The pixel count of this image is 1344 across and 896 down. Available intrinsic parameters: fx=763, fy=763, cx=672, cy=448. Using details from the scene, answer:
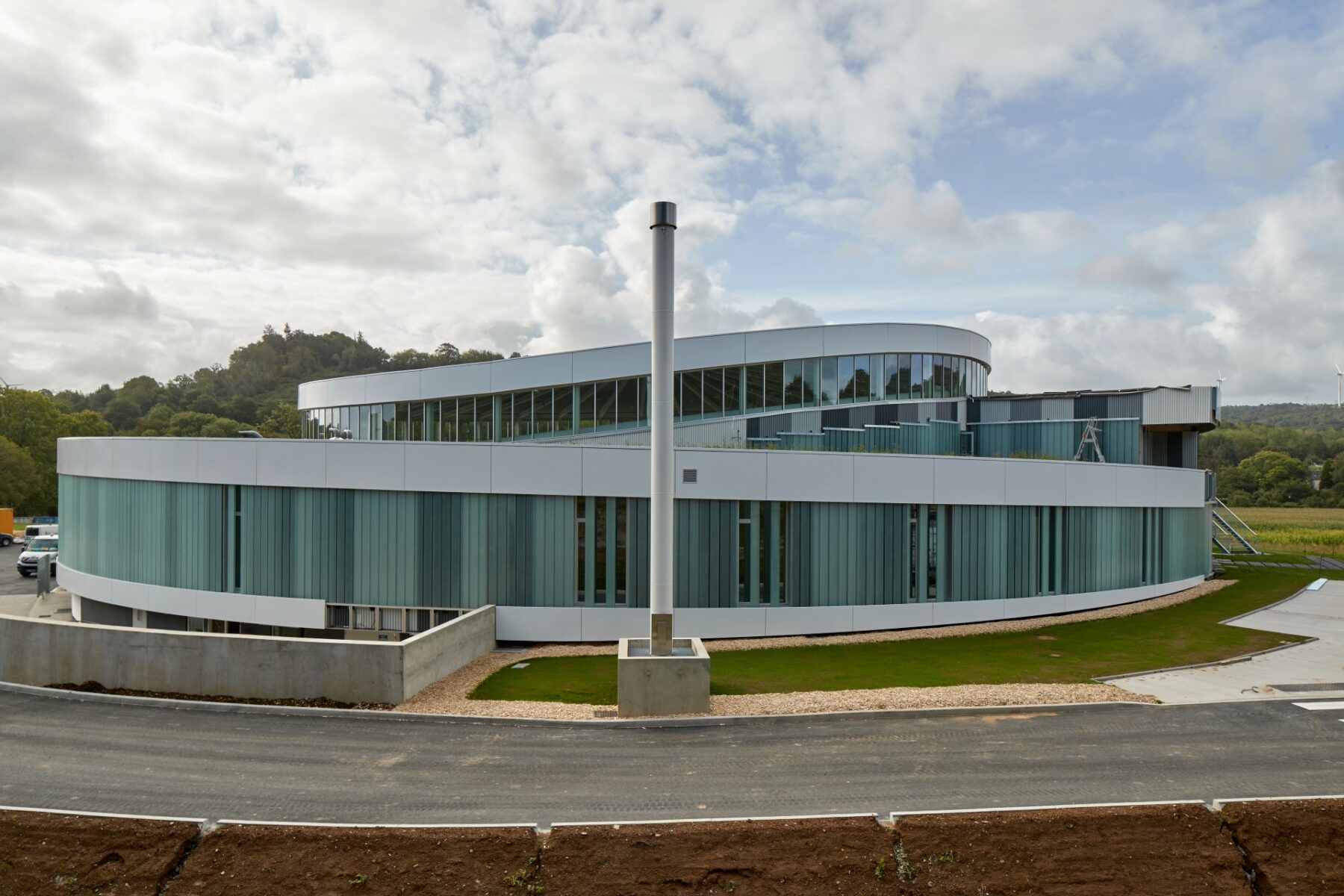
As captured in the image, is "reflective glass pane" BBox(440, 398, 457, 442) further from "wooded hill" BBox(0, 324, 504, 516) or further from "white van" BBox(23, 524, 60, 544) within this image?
"white van" BBox(23, 524, 60, 544)

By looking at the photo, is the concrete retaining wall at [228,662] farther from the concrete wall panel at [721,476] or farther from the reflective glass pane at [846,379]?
the reflective glass pane at [846,379]

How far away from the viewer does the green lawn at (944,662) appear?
14844mm

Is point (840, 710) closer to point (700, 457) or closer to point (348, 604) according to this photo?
point (700, 457)

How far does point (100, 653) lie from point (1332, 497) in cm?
10497

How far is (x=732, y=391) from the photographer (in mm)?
28938

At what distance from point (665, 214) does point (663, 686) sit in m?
8.49

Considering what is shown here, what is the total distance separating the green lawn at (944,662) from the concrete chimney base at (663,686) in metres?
1.09

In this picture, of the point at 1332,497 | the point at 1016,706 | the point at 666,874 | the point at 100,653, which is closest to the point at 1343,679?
the point at 1016,706

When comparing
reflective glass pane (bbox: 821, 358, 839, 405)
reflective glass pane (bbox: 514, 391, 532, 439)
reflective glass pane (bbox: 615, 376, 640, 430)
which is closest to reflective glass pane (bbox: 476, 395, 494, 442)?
reflective glass pane (bbox: 514, 391, 532, 439)

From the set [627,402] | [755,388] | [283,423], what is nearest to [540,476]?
[627,402]

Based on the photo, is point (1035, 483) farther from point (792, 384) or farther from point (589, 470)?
point (589, 470)

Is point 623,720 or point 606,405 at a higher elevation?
point 606,405

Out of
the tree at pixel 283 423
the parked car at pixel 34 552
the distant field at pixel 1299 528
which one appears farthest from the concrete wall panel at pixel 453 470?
the tree at pixel 283 423

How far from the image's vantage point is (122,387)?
11200 cm
